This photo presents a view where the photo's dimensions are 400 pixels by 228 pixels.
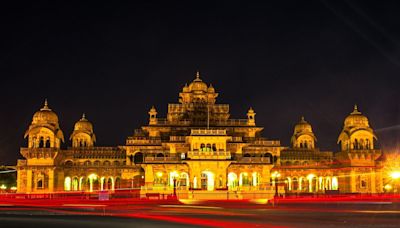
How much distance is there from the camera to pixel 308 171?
8612 centimetres

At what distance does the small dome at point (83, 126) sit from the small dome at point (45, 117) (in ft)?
36.3

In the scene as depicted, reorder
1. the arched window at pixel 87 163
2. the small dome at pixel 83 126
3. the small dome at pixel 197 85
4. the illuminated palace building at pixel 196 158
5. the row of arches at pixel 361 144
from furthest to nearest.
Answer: the small dome at pixel 83 126 → the small dome at pixel 197 85 → the row of arches at pixel 361 144 → the arched window at pixel 87 163 → the illuminated palace building at pixel 196 158

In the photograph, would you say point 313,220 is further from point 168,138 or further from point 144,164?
point 168,138

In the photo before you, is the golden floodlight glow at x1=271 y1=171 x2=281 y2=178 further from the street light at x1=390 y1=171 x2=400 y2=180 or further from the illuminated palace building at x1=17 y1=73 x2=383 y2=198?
the street light at x1=390 y1=171 x2=400 y2=180

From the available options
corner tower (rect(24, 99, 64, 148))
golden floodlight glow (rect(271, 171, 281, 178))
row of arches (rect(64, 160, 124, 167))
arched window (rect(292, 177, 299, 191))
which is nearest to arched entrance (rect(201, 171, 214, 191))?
golden floodlight glow (rect(271, 171, 281, 178))

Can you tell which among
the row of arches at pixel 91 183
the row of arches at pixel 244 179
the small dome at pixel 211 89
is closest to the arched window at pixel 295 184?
the row of arches at pixel 244 179

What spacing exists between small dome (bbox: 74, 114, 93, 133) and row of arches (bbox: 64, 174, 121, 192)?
1288 cm

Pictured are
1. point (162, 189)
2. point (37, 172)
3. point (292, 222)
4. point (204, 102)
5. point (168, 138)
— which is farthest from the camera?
point (204, 102)

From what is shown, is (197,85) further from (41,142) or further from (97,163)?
(41,142)

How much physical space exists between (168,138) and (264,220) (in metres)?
53.7

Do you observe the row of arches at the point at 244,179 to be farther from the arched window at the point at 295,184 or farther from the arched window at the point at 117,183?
the arched window at the point at 117,183

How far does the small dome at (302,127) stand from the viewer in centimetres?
9944

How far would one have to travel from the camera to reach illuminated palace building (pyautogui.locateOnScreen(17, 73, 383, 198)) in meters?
74.8

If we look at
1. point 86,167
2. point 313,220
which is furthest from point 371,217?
point 86,167
